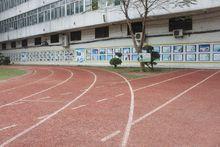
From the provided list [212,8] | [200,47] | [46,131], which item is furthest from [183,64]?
[46,131]

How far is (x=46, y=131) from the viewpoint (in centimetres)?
728

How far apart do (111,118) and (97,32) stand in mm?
28000

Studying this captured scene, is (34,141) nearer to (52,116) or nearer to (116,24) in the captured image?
(52,116)

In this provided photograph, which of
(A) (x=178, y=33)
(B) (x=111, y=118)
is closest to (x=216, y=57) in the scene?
(A) (x=178, y=33)

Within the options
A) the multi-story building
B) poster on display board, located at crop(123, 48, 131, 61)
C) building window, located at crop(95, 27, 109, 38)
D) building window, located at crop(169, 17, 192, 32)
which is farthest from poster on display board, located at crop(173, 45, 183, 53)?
building window, located at crop(95, 27, 109, 38)

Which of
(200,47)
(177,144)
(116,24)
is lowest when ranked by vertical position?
(177,144)

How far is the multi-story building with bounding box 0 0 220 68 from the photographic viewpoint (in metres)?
26.0

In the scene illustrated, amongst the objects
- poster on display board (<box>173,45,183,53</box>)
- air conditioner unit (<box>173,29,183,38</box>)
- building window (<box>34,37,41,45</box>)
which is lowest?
poster on display board (<box>173,45,183,53</box>)

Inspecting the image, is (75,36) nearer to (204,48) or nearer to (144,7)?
(144,7)

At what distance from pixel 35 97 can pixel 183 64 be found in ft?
57.1

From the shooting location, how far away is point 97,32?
118 feet

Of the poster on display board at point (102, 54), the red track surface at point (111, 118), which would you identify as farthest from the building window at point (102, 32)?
the red track surface at point (111, 118)

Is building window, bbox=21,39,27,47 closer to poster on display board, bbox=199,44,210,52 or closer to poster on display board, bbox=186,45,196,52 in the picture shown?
poster on display board, bbox=186,45,196,52

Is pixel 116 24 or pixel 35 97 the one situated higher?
pixel 116 24
